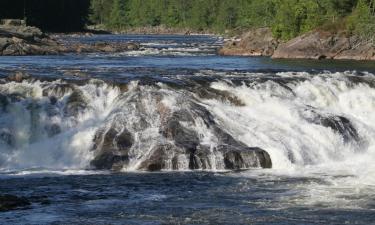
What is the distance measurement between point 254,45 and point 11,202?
71872mm

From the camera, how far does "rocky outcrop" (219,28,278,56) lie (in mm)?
87500

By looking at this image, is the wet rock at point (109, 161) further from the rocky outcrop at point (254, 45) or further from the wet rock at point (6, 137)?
the rocky outcrop at point (254, 45)

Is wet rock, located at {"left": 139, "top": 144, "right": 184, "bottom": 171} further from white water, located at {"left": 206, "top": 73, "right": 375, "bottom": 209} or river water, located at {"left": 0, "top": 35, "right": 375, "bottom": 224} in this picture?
white water, located at {"left": 206, "top": 73, "right": 375, "bottom": 209}

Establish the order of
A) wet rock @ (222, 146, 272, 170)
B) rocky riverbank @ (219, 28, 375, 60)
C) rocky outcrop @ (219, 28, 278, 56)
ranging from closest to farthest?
1. wet rock @ (222, 146, 272, 170)
2. rocky riverbank @ (219, 28, 375, 60)
3. rocky outcrop @ (219, 28, 278, 56)

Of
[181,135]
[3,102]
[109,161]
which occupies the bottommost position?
[109,161]

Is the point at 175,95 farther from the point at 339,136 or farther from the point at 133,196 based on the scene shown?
the point at 133,196

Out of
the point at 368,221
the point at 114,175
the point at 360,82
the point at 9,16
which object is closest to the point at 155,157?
the point at 114,175

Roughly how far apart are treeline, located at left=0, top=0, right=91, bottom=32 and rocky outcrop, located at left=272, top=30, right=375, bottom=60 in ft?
186

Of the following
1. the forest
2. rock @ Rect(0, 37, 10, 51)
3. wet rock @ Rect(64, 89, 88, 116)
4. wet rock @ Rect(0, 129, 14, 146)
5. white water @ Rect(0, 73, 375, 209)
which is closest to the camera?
white water @ Rect(0, 73, 375, 209)

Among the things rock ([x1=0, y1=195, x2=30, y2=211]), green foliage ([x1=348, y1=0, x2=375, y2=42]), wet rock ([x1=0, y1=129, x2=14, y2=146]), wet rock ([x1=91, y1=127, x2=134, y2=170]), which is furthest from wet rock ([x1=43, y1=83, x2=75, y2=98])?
green foliage ([x1=348, y1=0, x2=375, y2=42])

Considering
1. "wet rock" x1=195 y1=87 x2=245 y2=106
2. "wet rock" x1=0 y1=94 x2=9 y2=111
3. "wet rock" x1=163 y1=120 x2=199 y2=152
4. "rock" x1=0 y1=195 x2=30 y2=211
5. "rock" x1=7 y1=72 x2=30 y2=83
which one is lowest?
"rock" x1=0 y1=195 x2=30 y2=211

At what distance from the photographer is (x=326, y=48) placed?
7681 cm

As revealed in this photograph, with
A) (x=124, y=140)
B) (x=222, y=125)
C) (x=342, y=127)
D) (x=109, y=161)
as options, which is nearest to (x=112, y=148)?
(x=124, y=140)

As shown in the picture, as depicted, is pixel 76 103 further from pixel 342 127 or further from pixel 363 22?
pixel 363 22
